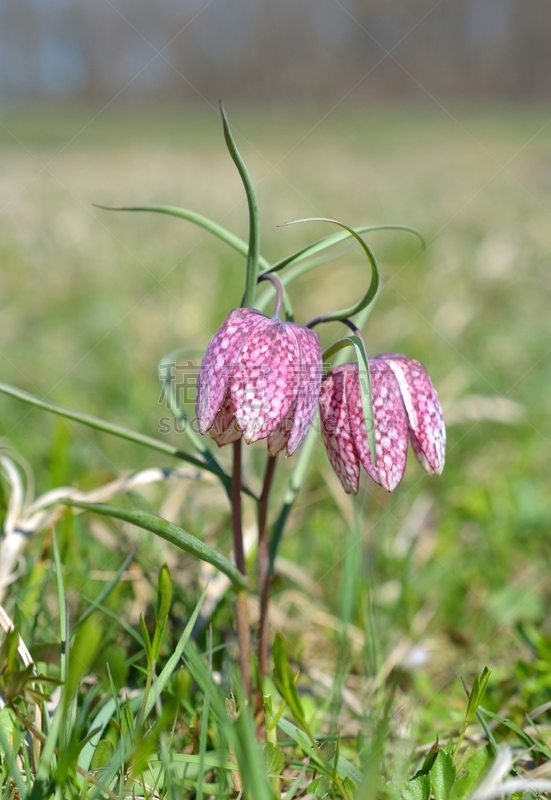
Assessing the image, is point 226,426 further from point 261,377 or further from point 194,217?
point 194,217

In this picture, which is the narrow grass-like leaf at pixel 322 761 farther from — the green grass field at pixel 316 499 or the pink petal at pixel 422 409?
the pink petal at pixel 422 409

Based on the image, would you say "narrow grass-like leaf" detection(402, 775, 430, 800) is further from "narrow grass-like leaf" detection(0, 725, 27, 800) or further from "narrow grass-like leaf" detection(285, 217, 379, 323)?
"narrow grass-like leaf" detection(285, 217, 379, 323)

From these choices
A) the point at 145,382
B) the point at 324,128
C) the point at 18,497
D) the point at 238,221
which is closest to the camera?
the point at 18,497

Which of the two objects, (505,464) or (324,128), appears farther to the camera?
(324,128)

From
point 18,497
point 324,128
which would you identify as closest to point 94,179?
point 18,497

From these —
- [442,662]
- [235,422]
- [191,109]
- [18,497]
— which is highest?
[191,109]

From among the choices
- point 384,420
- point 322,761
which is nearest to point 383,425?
point 384,420

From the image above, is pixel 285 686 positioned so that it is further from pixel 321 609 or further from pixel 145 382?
pixel 145 382

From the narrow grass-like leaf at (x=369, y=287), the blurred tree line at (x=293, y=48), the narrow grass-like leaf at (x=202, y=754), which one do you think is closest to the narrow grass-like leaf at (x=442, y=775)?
the narrow grass-like leaf at (x=202, y=754)
